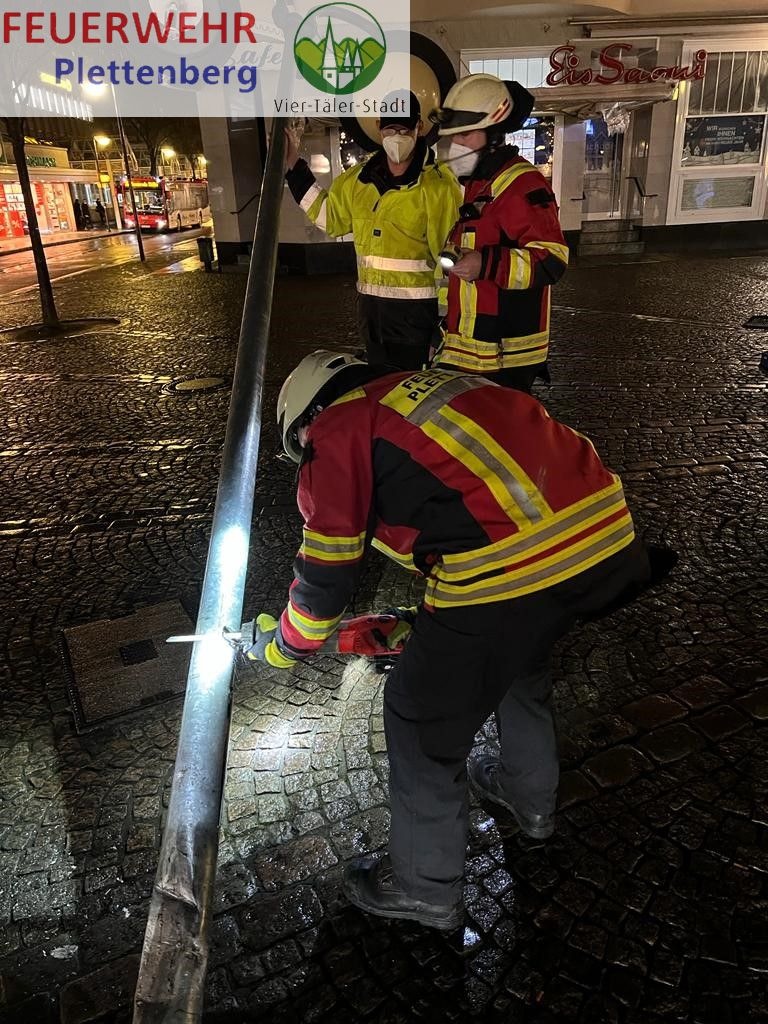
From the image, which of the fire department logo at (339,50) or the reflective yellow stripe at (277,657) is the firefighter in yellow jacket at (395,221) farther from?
the reflective yellow stripe at (277,657)

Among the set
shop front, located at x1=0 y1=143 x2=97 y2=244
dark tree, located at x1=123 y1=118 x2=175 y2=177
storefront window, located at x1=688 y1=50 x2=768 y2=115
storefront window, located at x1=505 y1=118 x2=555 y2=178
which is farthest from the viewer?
dark tree, located at x1=123 y1=118 x2=175 y2=177

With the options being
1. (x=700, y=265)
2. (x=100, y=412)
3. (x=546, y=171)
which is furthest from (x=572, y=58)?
(x=100, y=412)

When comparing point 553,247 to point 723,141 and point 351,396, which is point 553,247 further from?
point 723,141

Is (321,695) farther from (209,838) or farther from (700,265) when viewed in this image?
(700,265)

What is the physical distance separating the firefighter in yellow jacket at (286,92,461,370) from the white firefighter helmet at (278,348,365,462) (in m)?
2.10

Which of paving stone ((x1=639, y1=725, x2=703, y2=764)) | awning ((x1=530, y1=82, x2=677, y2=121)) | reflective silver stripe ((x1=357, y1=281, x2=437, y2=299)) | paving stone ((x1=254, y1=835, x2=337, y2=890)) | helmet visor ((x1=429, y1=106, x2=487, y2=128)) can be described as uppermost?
awning ((x1=530, y1=82, x2=677, y2=121))

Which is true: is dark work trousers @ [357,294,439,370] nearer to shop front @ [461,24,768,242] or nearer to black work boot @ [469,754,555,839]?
black work boot @ [469,754,555,839]

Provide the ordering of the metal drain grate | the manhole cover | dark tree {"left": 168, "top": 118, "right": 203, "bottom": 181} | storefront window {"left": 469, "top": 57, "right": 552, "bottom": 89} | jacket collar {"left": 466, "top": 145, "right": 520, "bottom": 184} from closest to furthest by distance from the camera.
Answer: the metal drain grate → jacket collar {"left": 466, "top": 145, "right": 520, "bottom": 184} → the manhole cover → storefront window {"left": 469, "top": 57, "right": 552, "bottom": 89} → dark tree {"left": 168, "top": 118, "right": 203, "bottom": 181}

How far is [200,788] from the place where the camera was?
194cm

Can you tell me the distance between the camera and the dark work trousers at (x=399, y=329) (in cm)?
414

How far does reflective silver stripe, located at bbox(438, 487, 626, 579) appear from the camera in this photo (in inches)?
67.1

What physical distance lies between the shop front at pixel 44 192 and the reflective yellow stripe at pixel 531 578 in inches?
1526

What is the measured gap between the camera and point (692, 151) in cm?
1619

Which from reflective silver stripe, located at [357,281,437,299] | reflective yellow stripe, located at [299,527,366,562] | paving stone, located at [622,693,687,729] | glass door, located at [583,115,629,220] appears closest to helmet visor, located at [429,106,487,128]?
reflective silver stripe, located at [357,281,437,299]
